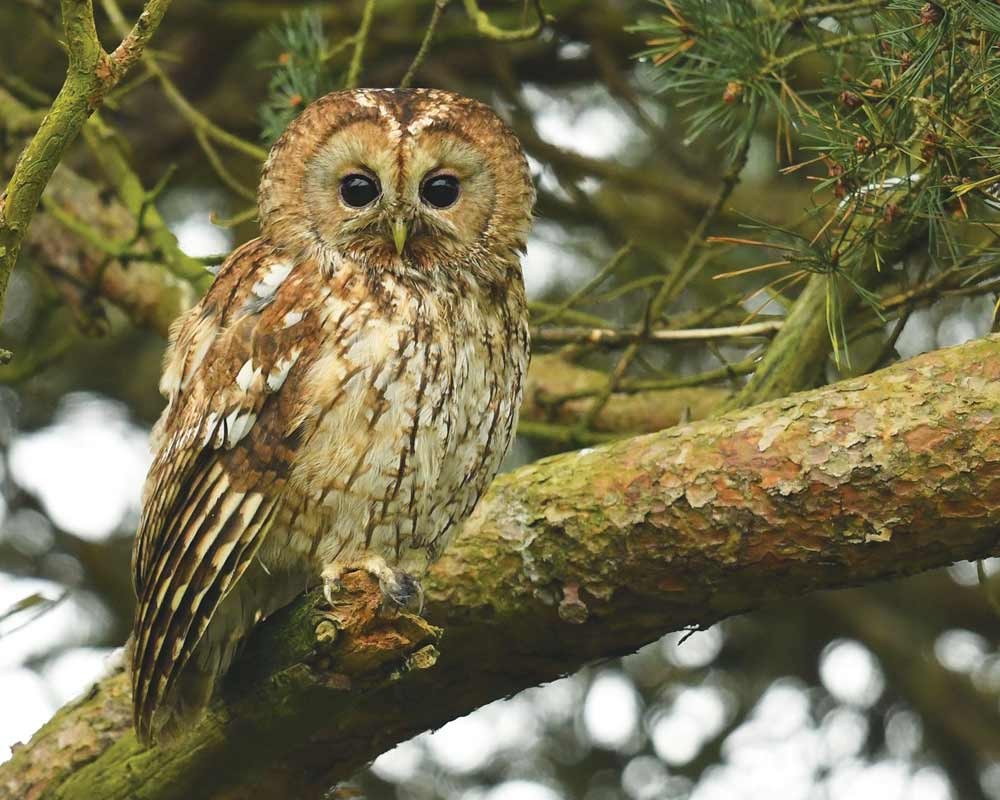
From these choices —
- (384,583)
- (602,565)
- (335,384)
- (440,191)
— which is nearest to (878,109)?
(440,191)

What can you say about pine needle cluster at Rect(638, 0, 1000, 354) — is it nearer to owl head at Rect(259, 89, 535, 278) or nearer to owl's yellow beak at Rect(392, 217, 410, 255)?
owl head at Rect(259, 89, 535, 278)

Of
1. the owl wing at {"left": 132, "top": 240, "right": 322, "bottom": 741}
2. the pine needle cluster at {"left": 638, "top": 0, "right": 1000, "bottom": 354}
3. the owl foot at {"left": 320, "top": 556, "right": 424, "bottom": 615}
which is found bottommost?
the owl foot at {"left": 320, "top": 556, "right": 424, "bottom": 615}

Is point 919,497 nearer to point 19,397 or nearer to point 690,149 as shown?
point 690,149

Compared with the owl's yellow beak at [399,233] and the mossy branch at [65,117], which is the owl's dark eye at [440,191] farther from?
the mossy branch at [65,117]

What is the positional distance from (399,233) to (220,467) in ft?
1.66

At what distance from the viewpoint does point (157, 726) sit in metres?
2.39

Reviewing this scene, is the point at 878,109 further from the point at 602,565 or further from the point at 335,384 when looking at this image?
the point at 335,384

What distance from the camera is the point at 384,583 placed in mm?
2131

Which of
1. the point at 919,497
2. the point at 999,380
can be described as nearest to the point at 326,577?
the point at 919,497

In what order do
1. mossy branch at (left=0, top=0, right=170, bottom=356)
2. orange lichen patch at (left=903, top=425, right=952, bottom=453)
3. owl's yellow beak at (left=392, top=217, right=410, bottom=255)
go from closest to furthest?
1. mossy branch at (left=0, top=0, right=170, bottom=356)
2. orange lichen patch at (left=903, top=425, right=952, bottom=453)
3. owl's yellow beak at (left=392, top=217, right=410, bottom=255)

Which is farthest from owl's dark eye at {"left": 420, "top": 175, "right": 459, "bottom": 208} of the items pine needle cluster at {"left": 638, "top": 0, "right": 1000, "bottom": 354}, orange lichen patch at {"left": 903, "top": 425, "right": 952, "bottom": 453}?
orange lichen patch at {"left": 903, "top": 425, "right": 952, "bottom": 453}

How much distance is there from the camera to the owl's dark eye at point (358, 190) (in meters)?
2.46

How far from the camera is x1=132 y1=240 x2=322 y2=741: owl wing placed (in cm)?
228

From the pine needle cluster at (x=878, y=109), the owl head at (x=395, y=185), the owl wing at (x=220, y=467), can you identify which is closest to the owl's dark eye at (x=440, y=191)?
the owl head at (x=395, y=185)
